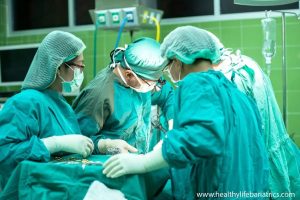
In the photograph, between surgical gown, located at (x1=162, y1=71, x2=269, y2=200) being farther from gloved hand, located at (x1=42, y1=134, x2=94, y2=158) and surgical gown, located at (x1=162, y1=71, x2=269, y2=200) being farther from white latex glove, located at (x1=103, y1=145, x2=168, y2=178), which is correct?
gloved hand, located at (x1=42, y1=134, x2=94, y2=158)

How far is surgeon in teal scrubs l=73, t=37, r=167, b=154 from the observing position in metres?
2.07

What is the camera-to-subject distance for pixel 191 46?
5.21 feet

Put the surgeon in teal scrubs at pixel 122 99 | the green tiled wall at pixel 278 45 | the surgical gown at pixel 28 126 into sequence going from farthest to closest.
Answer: the green tiled wall at pixel 278 45 → the surgeon in teal scrubs at pixel 122 99 → the surgical gown at pixel 28 126

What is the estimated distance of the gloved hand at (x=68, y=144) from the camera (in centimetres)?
165

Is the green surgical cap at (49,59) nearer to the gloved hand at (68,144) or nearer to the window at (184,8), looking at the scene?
Answer: the gloved hand at (68,144)

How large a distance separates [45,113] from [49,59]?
0.24 meters

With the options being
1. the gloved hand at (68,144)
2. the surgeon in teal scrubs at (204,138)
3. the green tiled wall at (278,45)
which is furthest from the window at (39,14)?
the surgeon in teal scrubs at (204,138)

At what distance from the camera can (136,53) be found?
7.11 feet

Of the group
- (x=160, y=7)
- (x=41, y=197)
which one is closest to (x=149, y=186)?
(x=41, y=197)

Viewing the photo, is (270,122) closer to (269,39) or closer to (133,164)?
Result: (269,39)

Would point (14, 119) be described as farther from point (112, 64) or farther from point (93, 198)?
point (112, 64)

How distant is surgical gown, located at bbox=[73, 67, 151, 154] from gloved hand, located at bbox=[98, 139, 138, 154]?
0.05m

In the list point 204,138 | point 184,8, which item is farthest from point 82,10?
point 204,138

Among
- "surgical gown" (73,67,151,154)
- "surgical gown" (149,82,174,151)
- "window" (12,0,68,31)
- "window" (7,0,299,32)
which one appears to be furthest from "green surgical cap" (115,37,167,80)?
"window" (12,0,68,31)
